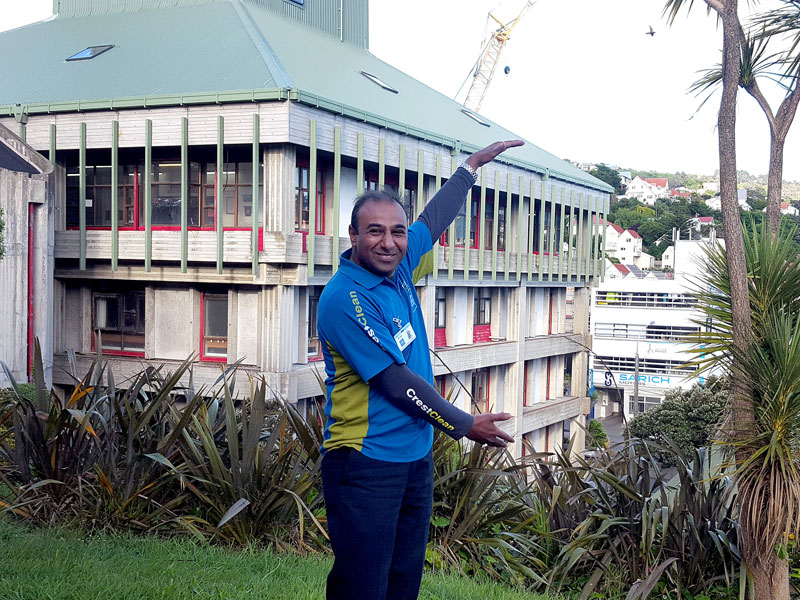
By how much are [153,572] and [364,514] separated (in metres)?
2.18

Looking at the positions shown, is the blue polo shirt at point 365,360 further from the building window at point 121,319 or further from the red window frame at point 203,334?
the building window at point 121,319

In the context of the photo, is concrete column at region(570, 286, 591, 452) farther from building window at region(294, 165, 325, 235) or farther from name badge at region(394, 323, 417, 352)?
Result: name badge at region(394, 323, 417, 352)

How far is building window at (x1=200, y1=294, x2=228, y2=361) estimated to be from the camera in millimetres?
24328

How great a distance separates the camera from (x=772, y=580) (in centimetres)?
679

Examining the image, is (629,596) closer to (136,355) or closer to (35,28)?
→ (136,355)

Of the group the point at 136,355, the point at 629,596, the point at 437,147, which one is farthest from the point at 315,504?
the point at 437,147

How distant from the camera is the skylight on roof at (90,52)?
25.9 metres

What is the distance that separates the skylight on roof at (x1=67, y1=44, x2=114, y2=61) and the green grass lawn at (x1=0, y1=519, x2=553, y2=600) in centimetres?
2269

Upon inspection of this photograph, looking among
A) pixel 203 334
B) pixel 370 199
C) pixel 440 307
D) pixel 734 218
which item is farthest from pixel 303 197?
pixel 370 199

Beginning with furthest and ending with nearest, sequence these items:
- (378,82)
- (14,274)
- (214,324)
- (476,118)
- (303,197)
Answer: (476,118) < (378,82) < (214,324) < (303,197) < (14,274)

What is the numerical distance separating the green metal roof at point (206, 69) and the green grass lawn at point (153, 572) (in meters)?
17.0

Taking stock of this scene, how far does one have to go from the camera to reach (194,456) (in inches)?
246

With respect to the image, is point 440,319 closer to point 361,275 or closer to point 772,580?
point 772,580

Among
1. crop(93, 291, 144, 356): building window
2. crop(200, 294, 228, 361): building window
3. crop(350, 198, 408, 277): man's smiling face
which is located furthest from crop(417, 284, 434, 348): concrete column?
crop(350, 198, 408, 277): man's smiling face
